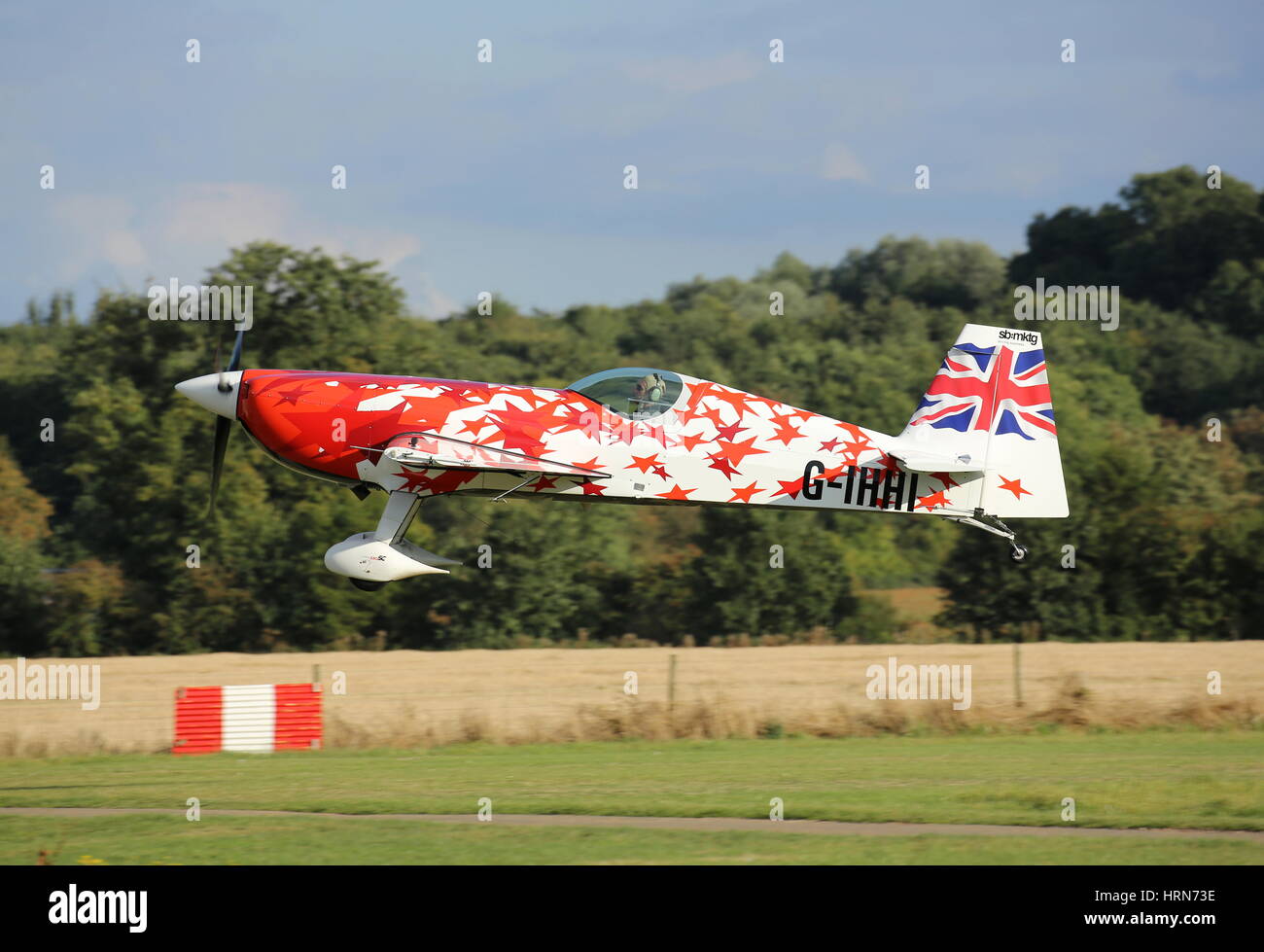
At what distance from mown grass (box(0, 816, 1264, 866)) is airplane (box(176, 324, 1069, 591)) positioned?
264 centimetres

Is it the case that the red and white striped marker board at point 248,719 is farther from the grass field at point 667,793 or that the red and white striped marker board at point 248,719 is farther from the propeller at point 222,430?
the propeller at point 222,430

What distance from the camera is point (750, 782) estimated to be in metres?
17.9

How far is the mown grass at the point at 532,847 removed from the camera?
1307 centimetres

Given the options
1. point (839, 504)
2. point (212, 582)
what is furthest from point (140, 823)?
point (212, 582)

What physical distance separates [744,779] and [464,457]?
19.6ft

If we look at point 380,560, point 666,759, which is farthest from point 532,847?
point 666,759

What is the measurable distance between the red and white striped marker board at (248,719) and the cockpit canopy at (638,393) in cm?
1089

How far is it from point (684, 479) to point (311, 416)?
3.98 m

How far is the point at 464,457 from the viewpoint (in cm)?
1507

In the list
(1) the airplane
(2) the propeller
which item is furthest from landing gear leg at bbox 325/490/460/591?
(2) the propeller

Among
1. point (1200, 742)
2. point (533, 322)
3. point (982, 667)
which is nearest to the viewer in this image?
point (1200, 742)

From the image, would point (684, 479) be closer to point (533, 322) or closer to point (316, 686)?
point (316, 686)
